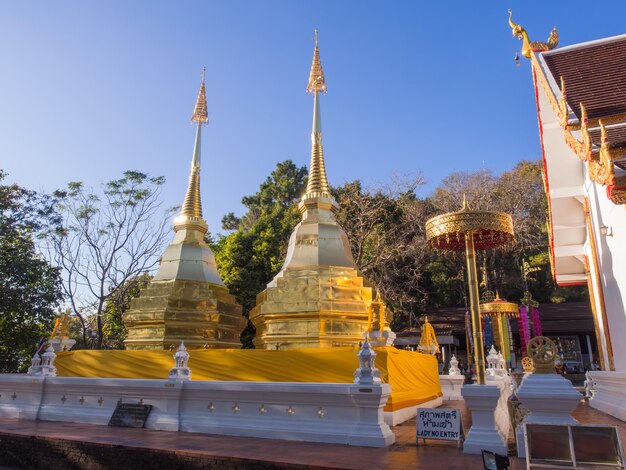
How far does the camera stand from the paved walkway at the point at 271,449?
5.38 m

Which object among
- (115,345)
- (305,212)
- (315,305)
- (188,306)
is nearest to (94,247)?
(115,345)

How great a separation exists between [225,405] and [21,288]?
48.6 ft

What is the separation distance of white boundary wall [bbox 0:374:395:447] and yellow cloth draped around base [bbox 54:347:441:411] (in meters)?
1.14

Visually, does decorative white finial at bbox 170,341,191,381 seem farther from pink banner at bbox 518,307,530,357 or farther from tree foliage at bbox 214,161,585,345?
pink banner at bbox 518,307,530,357

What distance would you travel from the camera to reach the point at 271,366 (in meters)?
8.72

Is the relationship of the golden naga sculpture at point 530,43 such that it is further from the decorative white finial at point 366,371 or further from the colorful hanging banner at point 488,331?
the colorful hanging banner at point 488,331

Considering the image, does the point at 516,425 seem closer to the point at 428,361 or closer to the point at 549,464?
the point at 549,464

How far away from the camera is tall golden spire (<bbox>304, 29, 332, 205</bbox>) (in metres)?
13.1

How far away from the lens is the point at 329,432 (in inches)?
269

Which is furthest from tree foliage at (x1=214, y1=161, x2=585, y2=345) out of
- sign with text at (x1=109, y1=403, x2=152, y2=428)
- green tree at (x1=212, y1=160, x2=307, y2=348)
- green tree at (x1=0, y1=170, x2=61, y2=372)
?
sign with text at (x1=109, y1=403, x2=152, y2=428)

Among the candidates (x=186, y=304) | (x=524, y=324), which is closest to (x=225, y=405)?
(x=186, y=304)

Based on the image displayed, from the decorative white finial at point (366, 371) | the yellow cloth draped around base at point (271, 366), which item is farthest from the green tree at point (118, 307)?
the decorative white finial at point (366, 371)

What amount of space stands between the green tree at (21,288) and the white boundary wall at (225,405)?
394 inches

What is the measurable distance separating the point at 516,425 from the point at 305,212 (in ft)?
27.5
